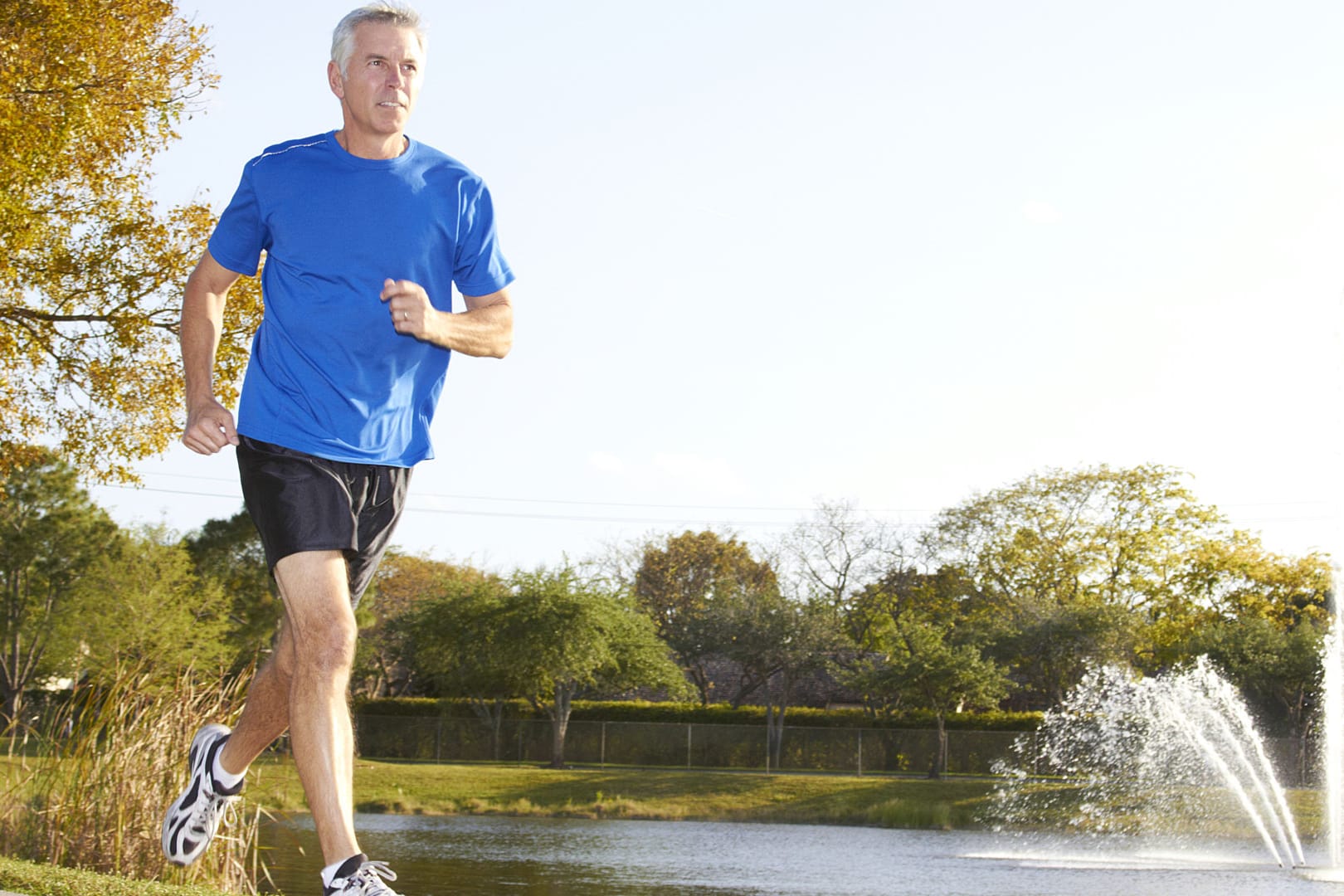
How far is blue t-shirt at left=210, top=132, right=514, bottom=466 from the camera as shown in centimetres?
328

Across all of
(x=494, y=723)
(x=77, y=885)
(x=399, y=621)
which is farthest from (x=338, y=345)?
(x=399, y=621)

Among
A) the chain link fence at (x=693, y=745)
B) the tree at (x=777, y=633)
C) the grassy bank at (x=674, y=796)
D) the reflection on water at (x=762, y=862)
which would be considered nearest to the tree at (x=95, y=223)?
the reflection on water at (x=762, y=862)

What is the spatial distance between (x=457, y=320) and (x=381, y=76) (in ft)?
1.94

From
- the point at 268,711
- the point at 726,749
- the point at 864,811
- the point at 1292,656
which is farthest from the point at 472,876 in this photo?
the point at 1292,656

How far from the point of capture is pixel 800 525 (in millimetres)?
55906

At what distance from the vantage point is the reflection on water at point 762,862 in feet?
54.6

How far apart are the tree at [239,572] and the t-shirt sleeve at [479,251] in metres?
41.5

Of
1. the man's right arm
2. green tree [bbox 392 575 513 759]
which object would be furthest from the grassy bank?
the man's right arm

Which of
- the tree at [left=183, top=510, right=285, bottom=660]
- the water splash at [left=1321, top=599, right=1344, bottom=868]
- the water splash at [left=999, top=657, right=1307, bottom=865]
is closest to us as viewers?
the water splash at [left=1321, top=599, right=1344, bottom=868]

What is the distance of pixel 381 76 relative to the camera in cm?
335

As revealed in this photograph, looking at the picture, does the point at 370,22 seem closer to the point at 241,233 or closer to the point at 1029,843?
the point at 241,233

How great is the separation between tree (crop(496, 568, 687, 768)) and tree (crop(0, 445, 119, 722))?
12.1 m

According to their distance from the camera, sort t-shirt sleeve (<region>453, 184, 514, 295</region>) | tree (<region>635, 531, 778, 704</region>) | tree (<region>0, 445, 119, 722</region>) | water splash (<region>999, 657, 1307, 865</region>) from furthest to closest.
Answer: tree (<region>635, 531, 778, 704</region>) → tree (<region>0, 445, 119, 722</region>) → water splash (<region>999, 657, 1307, 865</region>) → t-shirt sleeve (<region>453, 184, 514, 295</region>)

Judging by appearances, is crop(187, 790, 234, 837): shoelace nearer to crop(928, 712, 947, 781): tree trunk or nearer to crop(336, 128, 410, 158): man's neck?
crop(336, 128, 410, 158): man's neck
